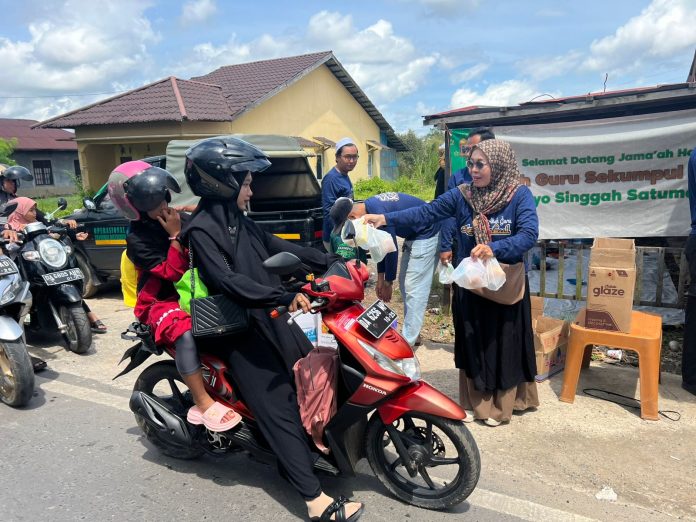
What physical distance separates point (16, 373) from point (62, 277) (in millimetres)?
1486

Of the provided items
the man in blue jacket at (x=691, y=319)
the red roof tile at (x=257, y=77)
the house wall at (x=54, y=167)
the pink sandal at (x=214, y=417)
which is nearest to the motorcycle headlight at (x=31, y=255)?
the pink sandal at (x=214, y=417)

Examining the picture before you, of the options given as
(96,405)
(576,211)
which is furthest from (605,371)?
(96,405)

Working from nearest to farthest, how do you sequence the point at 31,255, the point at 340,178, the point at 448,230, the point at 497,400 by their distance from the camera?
the point at 497,400 < the point at 448,230 < the point at 31,255 < the point at 340,178

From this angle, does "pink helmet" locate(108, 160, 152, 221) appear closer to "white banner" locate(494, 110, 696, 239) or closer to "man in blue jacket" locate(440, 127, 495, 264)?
"man in blue jacket" locate(440, 127, 495, 264)

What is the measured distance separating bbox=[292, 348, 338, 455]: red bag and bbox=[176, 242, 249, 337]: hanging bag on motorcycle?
1.30 feet

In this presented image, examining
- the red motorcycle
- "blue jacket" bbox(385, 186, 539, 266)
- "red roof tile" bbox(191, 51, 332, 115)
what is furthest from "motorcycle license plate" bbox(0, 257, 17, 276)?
"red roof tile" bbox(191, 51, 332, 115)

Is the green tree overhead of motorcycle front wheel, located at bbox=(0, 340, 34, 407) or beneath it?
overhead

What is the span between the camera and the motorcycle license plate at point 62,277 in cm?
517

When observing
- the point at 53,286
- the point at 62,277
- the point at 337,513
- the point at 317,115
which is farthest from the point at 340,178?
the point at 317,115

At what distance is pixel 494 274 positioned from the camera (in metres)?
3.17

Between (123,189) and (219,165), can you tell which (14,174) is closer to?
(123,189)

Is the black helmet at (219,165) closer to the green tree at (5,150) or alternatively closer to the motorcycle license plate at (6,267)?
the motorcycle license plate at (6,267)

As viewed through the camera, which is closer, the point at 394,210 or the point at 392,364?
the point at 392,364

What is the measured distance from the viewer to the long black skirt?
3.63 m
